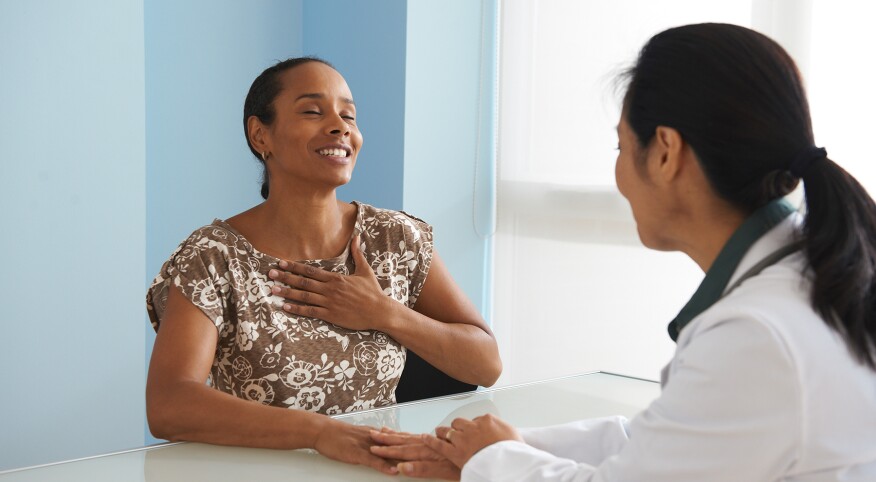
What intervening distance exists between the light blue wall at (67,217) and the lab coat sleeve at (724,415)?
6.57ft

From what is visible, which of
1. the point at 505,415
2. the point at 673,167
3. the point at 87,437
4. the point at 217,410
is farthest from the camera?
the point at 87,437

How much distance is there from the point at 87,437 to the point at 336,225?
132cm

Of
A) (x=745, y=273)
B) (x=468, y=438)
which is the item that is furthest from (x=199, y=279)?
(x=745, y=273)

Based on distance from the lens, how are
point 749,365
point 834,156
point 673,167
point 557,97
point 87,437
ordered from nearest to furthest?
point 749,365 → point 673,167 → point 834,156 → point 87,437 → point 557,97

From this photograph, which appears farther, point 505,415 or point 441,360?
point 441,360

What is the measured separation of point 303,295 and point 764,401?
3.88ft

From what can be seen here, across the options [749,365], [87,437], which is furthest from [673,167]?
[87,437]

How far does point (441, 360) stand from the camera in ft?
6.50

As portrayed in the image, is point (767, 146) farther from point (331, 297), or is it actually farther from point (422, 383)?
point (422, 383)

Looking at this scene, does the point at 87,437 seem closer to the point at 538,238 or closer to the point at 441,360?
the point at 441,360

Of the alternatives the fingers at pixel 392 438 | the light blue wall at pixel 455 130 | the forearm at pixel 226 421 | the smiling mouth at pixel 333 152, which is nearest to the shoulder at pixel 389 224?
the smiling mouth at pixel 333 152

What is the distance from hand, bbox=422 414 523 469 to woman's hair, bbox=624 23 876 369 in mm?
489

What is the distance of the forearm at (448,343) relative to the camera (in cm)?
190

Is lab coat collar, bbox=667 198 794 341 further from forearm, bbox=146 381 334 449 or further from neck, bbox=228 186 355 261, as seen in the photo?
neck, bbox=228 186 355 261
